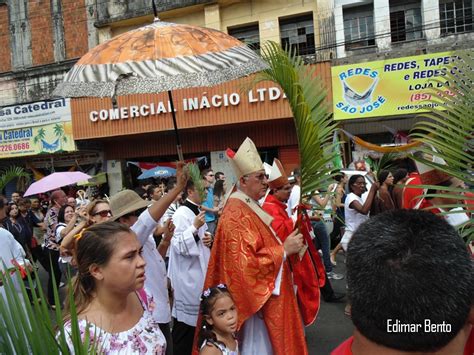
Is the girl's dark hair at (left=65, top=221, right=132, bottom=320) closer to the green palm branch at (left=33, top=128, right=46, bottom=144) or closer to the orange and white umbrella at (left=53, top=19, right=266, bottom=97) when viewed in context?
the orange and white umbrella at (left=53, top=19, right=266, bottom=97)

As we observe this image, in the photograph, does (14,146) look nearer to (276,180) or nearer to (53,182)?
(53,182)

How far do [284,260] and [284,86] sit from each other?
1.29 m

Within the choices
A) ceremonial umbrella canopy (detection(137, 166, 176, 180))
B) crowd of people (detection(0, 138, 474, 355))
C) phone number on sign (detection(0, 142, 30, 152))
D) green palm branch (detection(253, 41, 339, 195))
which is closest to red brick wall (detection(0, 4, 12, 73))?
phone number on sign (detection(0, 142, 30, 152))

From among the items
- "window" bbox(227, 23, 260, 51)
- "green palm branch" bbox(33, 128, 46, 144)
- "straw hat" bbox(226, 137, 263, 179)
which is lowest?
"straw hat" bbox(226, 137, 263, 179)

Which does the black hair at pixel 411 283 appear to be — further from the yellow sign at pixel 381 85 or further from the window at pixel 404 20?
the window at pixel 404 20

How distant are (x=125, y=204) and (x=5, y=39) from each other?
734 inches

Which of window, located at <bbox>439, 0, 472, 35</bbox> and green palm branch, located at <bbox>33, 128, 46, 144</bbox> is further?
green palm branch, located at <bbox>33, 128, 46, 144</bbox>

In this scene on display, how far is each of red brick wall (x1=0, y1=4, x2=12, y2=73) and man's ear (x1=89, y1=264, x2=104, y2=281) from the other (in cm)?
1928

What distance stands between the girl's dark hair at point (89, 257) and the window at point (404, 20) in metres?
12.9

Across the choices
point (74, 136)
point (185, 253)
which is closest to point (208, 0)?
point (74, 136)

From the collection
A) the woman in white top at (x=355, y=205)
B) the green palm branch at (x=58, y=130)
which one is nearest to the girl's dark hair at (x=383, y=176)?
the woman in white top at (x=355, y=205)

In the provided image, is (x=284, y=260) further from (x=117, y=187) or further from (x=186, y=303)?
(x=117, y=187)

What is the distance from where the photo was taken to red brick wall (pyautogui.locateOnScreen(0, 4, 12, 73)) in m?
18.6

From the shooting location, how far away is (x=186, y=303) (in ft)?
13.0
